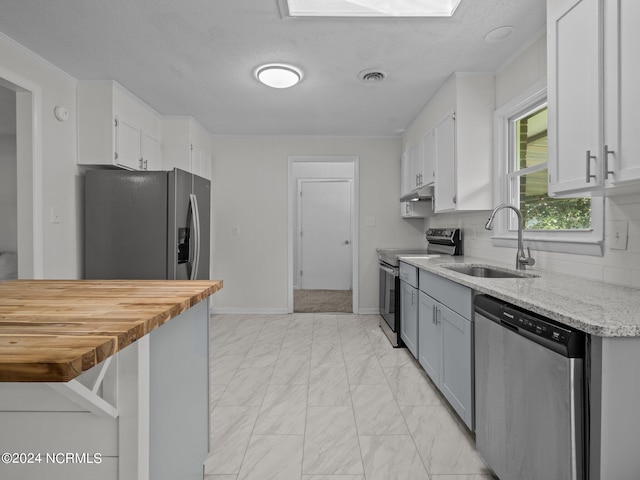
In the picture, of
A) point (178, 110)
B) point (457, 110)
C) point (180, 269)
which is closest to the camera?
point (457, 110)

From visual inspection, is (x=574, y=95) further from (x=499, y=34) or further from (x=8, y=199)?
(x=8, y=199)

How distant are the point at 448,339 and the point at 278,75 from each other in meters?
2.25

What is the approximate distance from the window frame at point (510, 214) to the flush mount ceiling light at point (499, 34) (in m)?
0.36

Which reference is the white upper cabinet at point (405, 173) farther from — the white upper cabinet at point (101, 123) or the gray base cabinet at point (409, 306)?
the white upper cabinet at point (101, 123)

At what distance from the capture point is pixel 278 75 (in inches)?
106

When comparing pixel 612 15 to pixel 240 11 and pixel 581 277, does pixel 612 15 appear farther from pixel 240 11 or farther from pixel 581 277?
pixel 240 11

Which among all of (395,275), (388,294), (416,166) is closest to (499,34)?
(416,166)

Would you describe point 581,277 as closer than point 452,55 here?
Yes

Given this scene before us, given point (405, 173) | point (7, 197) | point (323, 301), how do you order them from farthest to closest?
1. point (323, 301)
2. point (405, 173)
3. point (7, 197)

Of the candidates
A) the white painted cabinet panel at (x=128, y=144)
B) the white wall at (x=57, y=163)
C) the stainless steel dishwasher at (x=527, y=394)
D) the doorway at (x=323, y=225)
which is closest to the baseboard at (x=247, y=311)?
the doorway at (x=323, y=225)

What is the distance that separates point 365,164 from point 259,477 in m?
3.77

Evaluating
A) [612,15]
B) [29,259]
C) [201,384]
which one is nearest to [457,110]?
[612,15]

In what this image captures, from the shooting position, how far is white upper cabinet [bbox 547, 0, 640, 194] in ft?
4.00

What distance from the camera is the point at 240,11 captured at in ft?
Answer: 6.45
